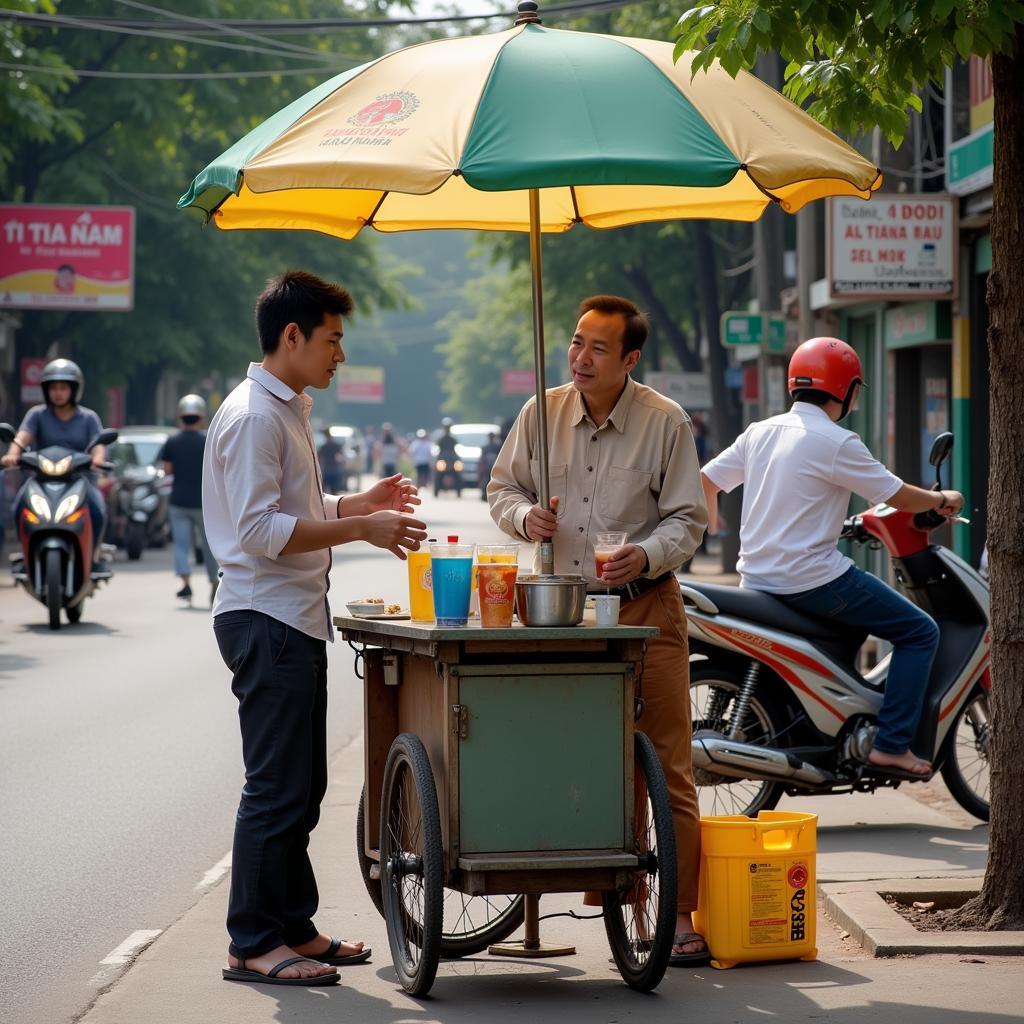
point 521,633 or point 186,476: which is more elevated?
point 186,476

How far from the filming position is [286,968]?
18.1 feet

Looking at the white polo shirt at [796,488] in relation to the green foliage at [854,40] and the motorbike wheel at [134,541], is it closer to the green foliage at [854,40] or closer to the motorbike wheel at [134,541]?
the green foliage at [854,40]

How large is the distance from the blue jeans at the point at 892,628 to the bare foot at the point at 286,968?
2.87m

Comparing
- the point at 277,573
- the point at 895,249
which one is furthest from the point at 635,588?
the point at 895,249

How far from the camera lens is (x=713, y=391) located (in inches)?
1026

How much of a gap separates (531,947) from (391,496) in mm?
1465

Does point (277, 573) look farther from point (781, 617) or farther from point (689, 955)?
point (781, 617)

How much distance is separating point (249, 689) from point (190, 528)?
45.1 feet

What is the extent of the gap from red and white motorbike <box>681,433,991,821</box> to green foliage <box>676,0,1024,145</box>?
144 cm

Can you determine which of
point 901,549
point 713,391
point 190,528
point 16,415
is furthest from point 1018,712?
point 16,415

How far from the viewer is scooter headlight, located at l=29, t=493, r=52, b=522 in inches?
627

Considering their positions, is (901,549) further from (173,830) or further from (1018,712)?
(173,830)

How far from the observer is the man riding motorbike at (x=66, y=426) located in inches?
626

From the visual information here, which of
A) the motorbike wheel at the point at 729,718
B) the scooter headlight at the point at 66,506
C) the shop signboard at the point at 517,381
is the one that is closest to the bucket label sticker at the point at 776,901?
the motorbike wheel at the point at 729,718
